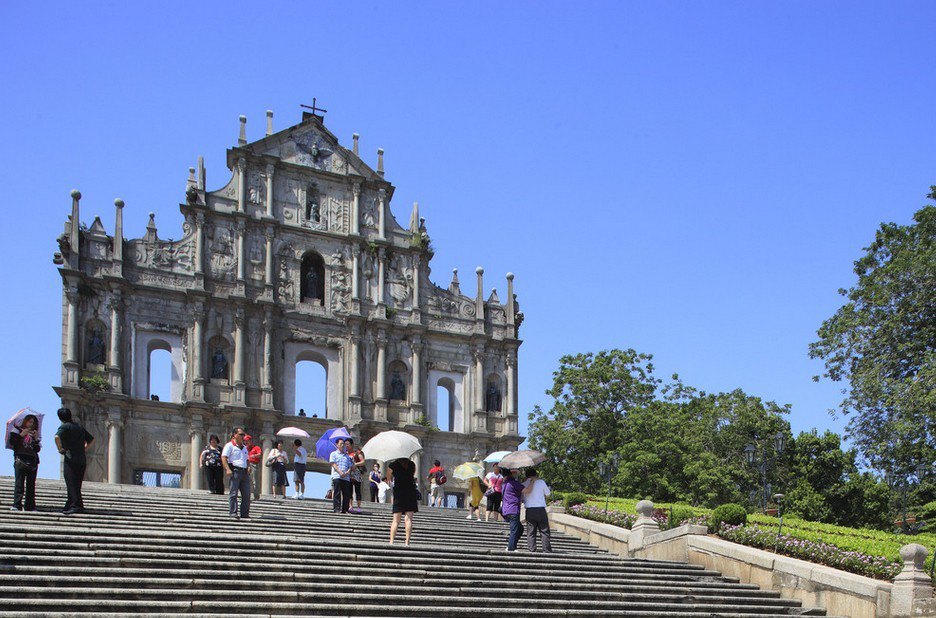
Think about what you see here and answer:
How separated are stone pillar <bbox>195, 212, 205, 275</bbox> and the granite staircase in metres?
19.7

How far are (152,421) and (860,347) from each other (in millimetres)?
23287

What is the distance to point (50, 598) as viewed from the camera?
12453mm

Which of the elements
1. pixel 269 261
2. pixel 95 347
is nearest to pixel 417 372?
pixel 269 261

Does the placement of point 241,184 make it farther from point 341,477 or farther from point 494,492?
point 341,477

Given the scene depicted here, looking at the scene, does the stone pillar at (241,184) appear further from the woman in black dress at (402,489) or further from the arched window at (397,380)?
the woman in black dress at (402,489)

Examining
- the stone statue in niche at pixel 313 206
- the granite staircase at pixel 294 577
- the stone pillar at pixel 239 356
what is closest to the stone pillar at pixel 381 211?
the stone statue in niche at pixel 313 206

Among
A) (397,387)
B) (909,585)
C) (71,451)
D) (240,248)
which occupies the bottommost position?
(909,585)

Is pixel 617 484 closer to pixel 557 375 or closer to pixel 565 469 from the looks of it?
pixel 565 469

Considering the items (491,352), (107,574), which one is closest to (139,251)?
(491,352)

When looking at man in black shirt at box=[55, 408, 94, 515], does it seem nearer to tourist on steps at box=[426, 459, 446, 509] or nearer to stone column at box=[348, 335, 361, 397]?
tourist on steps at box=[426, 459, 446, 509]

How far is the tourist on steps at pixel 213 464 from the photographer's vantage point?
2394cm

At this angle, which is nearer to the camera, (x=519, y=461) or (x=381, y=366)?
(x=519, y=461)

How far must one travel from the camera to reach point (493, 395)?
43.2 meters

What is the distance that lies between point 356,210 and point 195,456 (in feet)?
Result: 38.0
